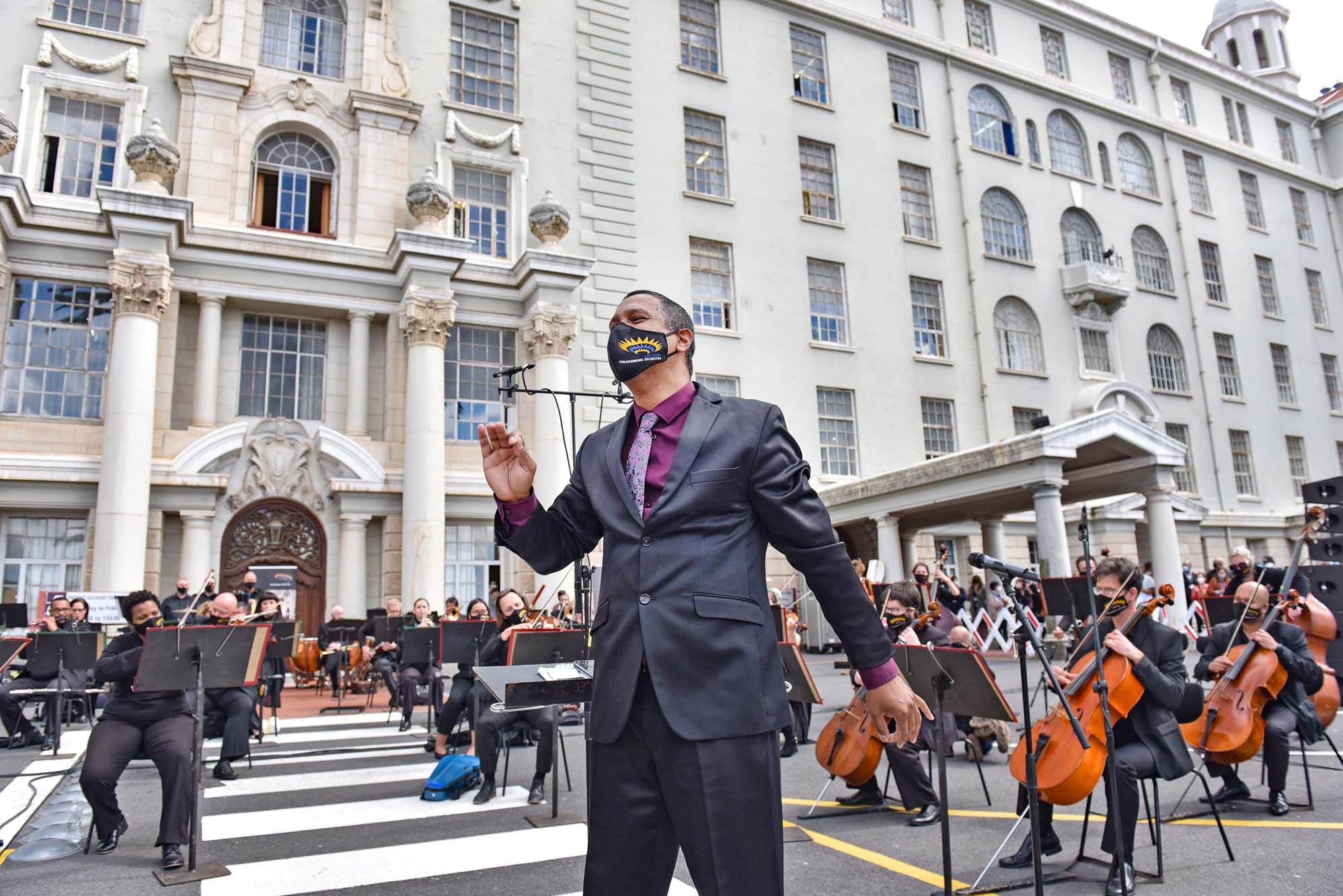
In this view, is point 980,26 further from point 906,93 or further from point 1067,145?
point 1067,145

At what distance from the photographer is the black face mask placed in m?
2.97

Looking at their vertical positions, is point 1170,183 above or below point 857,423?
above

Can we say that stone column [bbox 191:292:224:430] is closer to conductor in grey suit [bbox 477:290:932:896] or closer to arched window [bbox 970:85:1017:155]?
conductor in grey suit [bbox 477:290:932:896]

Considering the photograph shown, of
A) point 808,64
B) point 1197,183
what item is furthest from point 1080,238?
point 808,64

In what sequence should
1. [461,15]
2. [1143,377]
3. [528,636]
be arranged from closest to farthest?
[528,636]
[461,15]
[1143,377]

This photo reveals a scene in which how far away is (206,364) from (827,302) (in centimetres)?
1694

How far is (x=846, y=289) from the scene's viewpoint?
27.8 metres

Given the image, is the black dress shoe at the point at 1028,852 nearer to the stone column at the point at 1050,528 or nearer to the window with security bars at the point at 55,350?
the stone column at the point at 1050,528

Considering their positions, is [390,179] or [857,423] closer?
[390,179]

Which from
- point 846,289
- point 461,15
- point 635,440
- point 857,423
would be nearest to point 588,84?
point 461,15

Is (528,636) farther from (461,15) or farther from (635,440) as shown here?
(461,15)

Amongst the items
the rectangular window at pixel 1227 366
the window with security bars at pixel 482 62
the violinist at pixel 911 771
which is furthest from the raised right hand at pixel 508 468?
the rectangular window at pixel 1227 366

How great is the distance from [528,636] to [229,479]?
12.6 m

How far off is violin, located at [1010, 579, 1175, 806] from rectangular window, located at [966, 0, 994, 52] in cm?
3219
